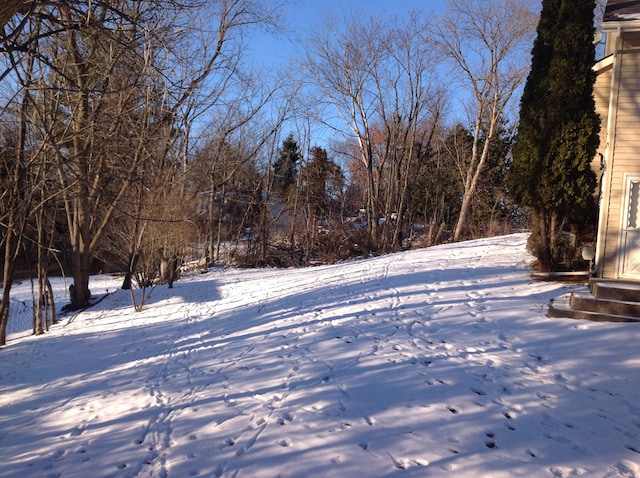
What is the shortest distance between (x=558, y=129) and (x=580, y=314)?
387 cm

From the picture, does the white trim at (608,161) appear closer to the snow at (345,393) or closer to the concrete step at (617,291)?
the concrete step at (617,291)

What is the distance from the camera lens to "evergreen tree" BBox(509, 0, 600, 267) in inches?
317

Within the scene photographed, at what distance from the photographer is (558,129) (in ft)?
27.1

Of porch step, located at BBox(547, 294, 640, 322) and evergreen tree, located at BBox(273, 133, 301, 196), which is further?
evergreen tree, located at BBox(273, 133, 301, 196)

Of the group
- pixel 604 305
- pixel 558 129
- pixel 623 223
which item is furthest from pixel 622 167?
A: pixel 604 305

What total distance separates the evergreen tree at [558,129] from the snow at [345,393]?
1.53 metres

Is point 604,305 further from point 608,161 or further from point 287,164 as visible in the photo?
point 287,164

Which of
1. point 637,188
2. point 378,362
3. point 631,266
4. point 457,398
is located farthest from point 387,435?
point 637,188

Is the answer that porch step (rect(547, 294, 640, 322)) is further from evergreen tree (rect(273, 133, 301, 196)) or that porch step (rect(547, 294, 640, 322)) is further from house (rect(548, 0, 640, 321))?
evergreen tree (rect(273, 133, 301, 196))

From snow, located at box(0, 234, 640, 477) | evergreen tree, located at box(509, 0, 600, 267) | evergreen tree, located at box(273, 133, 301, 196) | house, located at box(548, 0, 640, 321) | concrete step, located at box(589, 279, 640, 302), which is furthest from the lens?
evergreen tree, located at box(273, 133, 301, 196)

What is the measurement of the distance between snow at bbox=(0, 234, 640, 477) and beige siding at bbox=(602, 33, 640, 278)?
3.93 ft

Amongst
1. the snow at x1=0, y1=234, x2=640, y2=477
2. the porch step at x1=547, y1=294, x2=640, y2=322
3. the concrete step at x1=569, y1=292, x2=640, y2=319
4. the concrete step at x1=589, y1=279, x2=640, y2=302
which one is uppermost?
the concrete step at x1=589, y1=279, x2=640, y2=302

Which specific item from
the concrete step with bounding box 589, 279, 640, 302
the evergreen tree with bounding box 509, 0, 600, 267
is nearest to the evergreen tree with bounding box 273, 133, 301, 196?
the evergreen tree with bounding box 509, 0, 600, 267

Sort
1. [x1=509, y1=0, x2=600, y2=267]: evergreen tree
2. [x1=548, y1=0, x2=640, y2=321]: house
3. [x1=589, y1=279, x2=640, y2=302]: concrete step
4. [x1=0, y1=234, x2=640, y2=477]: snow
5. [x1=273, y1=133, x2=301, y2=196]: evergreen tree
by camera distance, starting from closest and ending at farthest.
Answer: [x1=0, y1=234, x2=640, y2=477]: snow
[x1=589, y1=279, x2=640, y2=302]: concrete step
[x1=548, y1=0, x2=640, y2=321]: house
[x1=509, y1=0, x2=600, y2=267]: evergreen tree
[x1=273, y1=133, x2=301, y2=196]: evergreen tree
